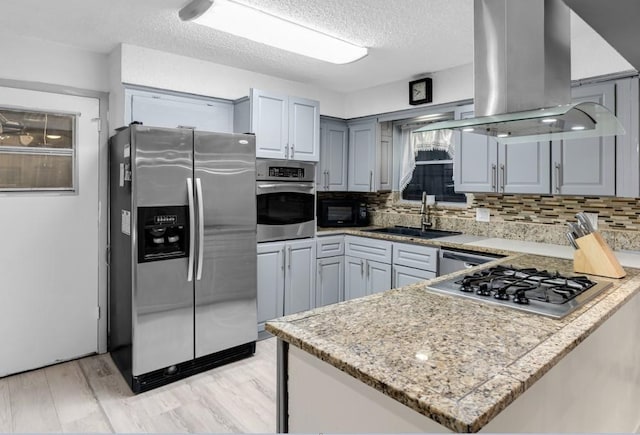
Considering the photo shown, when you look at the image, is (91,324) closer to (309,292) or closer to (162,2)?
(309,292)

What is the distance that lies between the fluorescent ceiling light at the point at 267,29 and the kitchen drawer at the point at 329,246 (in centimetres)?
165

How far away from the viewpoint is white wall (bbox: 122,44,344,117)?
3.02 m

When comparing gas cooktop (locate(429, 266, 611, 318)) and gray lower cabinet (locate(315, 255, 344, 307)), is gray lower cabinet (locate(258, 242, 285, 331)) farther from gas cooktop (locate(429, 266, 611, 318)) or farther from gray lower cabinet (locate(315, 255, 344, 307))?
gas cooktop (locate(429, 266, 611, 318))

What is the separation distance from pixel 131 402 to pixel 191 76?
253 centimetres

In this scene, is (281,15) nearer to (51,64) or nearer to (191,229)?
(191,229)

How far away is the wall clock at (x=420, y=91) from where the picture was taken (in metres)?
3.69

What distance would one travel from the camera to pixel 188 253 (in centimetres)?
274

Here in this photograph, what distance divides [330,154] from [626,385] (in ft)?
10.3

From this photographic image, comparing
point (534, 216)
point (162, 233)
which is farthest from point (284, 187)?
point (534, 216)

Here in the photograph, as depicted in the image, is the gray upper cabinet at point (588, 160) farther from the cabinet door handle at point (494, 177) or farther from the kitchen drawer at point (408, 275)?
the kitchen drawer at point (408, 275)

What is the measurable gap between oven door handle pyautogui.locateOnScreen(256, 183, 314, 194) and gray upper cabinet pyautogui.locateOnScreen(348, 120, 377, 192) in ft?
2.35

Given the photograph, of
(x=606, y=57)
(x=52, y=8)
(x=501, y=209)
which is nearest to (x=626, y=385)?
(x=501, y=209)

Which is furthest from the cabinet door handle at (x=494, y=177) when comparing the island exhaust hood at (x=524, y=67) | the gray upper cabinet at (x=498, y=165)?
the island exhaust hood at (x=524, y=67)

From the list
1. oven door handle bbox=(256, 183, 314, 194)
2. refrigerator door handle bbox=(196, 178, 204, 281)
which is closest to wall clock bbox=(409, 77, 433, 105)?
oven door handle bbox=(256, 183, 314, 194)
